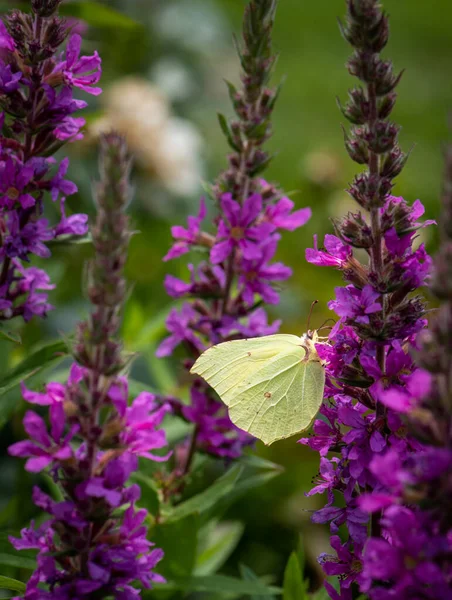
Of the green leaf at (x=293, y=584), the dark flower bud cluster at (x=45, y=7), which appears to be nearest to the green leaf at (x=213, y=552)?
the green leaf at (x=293, y=584)

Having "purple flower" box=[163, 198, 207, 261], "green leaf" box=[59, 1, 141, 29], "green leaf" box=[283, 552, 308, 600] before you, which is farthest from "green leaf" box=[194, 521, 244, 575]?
"green leaf" box=[59, 1, 141, 29]

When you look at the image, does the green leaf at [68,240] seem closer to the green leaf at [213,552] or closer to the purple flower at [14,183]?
the purple flower at [14,183]

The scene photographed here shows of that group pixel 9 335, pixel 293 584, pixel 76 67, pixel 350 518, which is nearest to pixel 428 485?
pixel 350 518

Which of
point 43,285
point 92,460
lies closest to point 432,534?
point 92,460

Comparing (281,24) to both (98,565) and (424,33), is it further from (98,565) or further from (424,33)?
(98,565)

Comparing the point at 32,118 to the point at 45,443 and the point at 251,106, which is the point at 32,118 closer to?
the point at 251,106

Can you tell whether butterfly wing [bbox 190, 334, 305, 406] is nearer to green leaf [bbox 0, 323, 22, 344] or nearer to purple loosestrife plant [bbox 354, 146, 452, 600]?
green leaf [bbox 0, 323, 22, 344]
